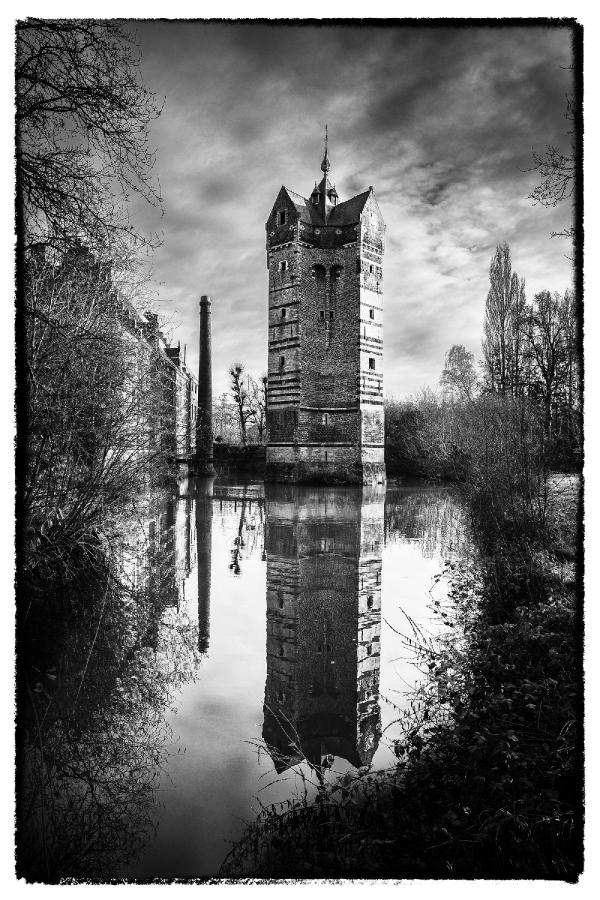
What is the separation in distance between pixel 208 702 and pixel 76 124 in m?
4.49

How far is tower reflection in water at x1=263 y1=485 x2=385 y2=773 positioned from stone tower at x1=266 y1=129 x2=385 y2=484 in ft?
51.9

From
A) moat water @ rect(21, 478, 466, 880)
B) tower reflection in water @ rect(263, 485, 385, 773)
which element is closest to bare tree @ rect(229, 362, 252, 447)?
tower reflection in water @ rect(263, 485, 385, 773)

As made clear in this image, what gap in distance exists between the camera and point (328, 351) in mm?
28375

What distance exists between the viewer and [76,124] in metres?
4.07

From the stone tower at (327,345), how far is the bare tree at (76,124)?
23.5 m

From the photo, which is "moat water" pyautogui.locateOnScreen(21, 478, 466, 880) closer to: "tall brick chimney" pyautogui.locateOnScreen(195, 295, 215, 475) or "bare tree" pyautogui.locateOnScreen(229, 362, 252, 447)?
"tall brick chimney" pyautogui.locateOnScreen(195, 295, 215, 475)

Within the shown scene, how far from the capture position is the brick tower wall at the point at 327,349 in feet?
91.6

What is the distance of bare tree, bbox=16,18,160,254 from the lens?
3402 mm

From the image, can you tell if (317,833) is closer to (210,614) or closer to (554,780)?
(554,780)

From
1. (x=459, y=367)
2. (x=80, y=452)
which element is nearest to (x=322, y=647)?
(x=80, y=452)

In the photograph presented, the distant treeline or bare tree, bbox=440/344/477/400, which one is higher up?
bare tree, bbox=440/344/477/400

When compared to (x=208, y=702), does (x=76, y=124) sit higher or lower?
higher

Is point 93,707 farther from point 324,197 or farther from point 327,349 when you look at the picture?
point 324,197

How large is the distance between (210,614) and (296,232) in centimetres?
2515
